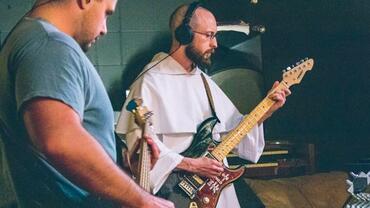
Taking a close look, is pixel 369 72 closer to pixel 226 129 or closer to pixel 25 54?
pixel 226 129

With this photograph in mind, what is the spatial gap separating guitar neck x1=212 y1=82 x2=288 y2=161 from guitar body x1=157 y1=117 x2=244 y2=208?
0.12 feet

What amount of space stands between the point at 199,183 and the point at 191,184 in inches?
1.5

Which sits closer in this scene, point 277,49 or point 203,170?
point 203,170

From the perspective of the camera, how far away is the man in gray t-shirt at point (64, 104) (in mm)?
1122

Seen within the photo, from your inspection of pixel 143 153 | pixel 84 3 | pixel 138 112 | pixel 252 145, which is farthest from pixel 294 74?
pixel 84 3

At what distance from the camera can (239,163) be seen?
304 cm

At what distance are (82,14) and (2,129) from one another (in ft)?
1.05

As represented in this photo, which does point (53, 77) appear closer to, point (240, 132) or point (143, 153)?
point (143, 153)

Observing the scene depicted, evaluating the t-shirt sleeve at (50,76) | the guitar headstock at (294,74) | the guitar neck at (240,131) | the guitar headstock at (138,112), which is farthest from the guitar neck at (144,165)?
the guitar headstock at (294,74)

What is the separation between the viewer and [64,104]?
113cm

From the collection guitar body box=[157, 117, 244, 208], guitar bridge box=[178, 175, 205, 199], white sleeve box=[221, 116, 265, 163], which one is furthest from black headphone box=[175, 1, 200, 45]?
guitar bridge box=[178, 175, 205, 199]

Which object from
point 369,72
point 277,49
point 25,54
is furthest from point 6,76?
point 369,72

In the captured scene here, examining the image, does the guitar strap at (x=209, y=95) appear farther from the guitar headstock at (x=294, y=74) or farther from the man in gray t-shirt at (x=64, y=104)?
the man in gray t-shirt at (x=64, y=104)

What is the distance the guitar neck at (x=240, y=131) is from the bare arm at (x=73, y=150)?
1.31 metres
